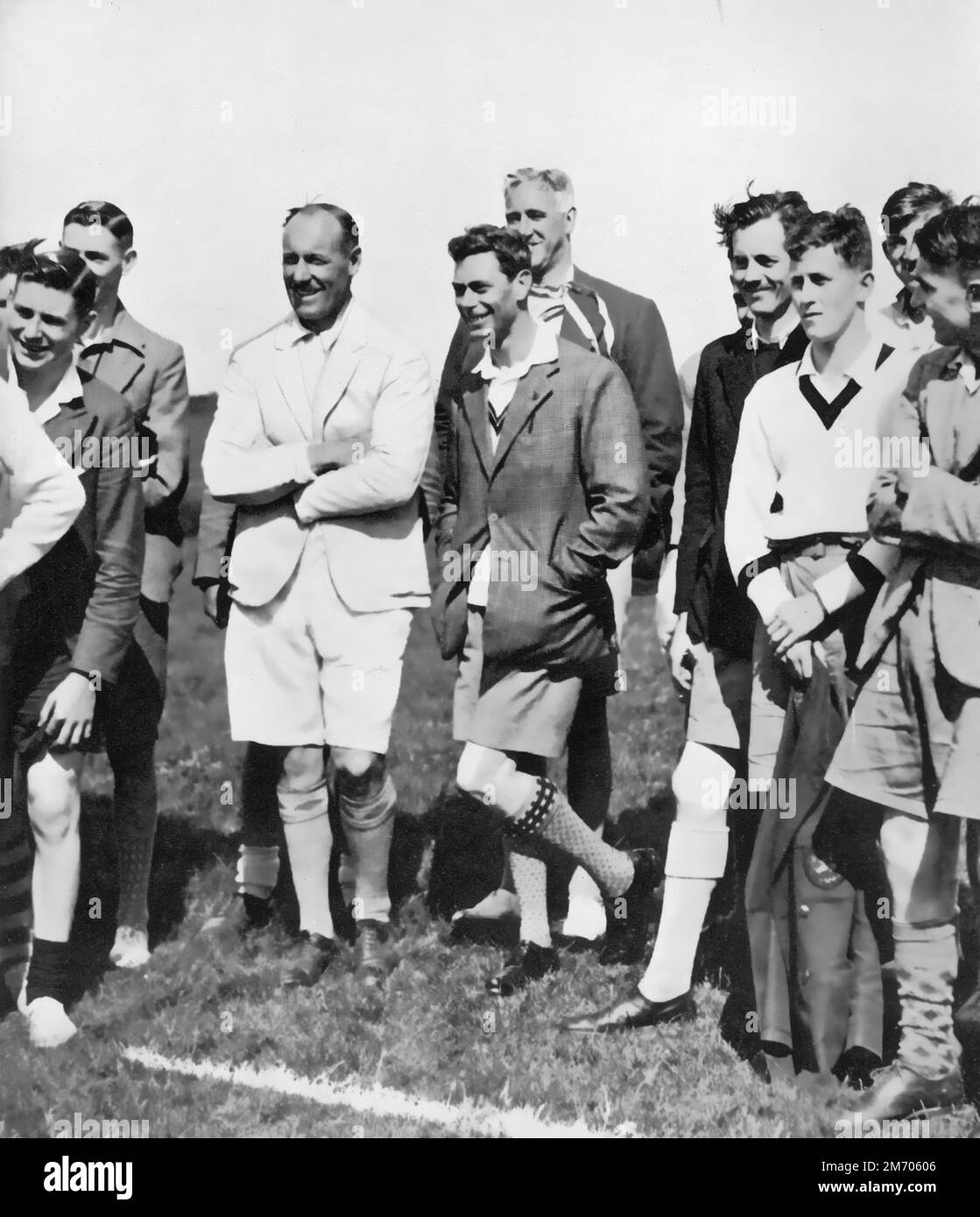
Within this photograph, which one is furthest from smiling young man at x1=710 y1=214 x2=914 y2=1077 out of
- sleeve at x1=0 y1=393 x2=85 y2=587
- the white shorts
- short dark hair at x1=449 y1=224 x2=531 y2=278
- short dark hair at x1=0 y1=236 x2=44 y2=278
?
short dark hair at x1=0 y1=236 x2=44 y2=278

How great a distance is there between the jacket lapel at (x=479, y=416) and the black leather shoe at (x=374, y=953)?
161 centimetres

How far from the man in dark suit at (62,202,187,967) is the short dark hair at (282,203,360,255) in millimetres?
671

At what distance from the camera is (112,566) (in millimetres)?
5250

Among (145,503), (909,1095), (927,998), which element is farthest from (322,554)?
(909,1095)

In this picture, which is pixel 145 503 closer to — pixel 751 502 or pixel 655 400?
pixel 655 400

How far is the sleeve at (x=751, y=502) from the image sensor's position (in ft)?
16.4

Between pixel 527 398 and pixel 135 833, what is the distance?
209cm

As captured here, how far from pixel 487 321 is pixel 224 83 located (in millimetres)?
1361

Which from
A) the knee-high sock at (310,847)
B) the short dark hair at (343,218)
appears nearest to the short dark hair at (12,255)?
the short dark hair at (343,218)

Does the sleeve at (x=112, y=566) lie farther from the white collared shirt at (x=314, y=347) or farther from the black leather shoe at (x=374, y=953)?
the black leather shoe at (x=374, y=953)

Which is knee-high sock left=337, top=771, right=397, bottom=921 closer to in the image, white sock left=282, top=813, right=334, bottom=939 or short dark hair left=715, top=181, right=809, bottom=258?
white sock left=282, top=813, right=334, bottom=939

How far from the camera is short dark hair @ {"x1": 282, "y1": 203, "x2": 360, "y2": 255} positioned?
530 centimetres
